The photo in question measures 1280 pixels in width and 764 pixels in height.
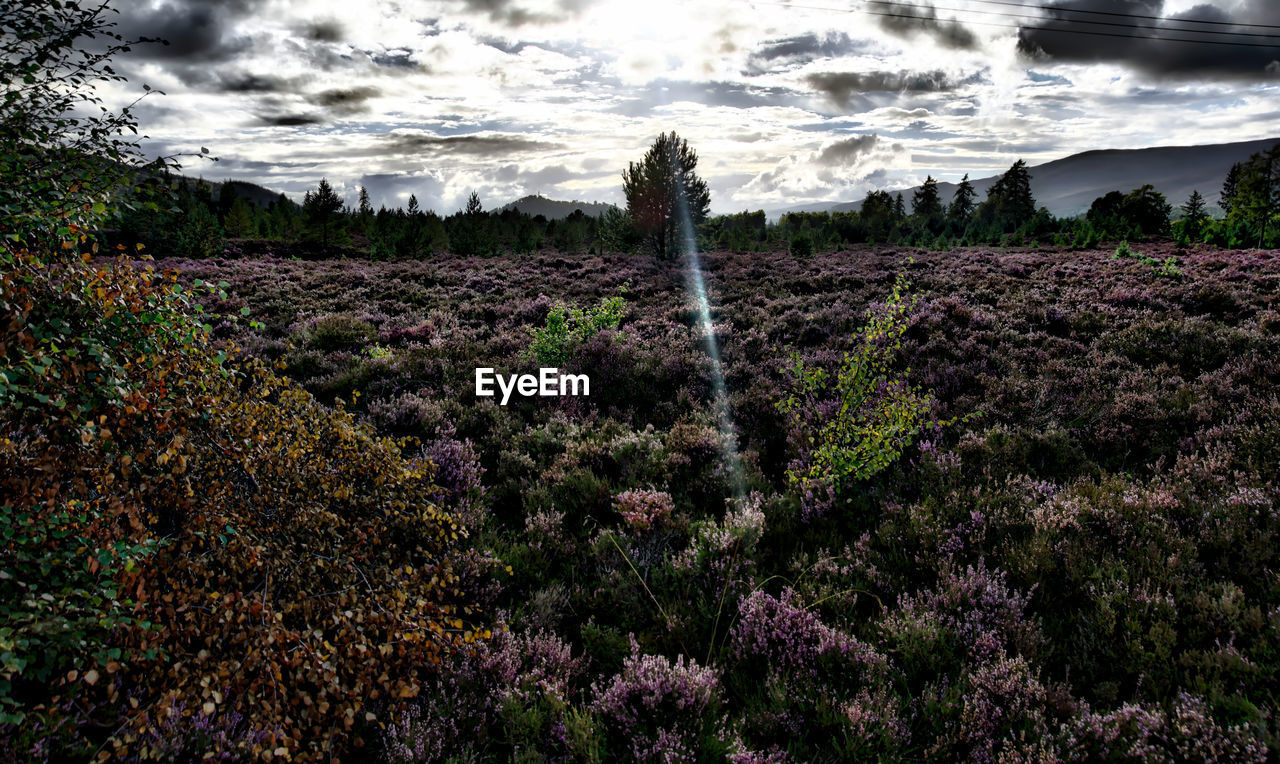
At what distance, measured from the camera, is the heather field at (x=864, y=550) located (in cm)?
324

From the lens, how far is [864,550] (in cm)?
495

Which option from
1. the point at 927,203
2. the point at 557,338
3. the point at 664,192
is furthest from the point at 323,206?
the point at 927,203

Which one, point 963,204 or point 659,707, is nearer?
point 659,707

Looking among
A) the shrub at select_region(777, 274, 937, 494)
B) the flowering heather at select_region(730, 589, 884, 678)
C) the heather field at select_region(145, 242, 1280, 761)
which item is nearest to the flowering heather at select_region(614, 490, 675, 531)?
the heather field at select_region(145, 242, 1280, 761)

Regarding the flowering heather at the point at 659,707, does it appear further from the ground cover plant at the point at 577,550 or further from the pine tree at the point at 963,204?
the pine tree at the point at 963,204

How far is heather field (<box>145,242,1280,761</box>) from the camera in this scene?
324 centimetres

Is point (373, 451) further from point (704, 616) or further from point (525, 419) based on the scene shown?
point (525, 419)

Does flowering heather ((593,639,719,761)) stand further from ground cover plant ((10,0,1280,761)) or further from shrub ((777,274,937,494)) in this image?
shrub ((777,274,937,494))

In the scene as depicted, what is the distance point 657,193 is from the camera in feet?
129

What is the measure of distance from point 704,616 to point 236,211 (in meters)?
78.2

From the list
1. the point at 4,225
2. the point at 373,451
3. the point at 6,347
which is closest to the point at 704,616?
the point at 373,451

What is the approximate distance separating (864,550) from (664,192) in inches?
1494

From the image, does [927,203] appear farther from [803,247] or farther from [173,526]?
[173,526]

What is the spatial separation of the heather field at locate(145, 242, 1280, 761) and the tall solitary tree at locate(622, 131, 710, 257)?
31142 mm
